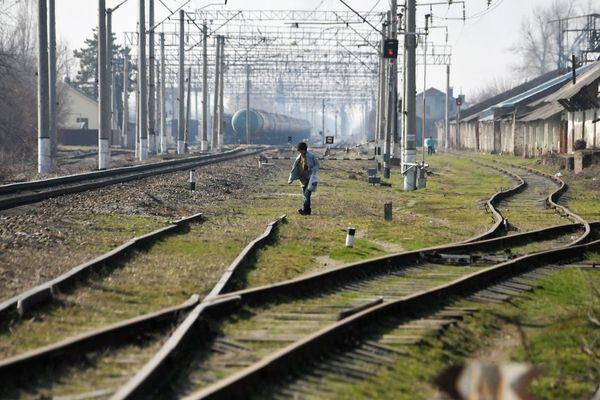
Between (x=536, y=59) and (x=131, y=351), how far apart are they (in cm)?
13379

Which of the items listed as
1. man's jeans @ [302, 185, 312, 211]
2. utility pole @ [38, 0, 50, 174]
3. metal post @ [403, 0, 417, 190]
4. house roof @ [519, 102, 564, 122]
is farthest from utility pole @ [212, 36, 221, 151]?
man's jeans @ [302, 185, 312, 211]

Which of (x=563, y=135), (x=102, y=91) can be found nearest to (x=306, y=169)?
(x=102, y=91)

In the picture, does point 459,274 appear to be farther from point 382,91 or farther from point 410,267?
point 382,91

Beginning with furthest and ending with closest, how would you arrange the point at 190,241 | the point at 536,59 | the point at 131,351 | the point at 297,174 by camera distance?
the point at 536,59, the point at 297,174, the point at 190,241, the point at 131,351

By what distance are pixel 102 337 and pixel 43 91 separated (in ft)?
84.7

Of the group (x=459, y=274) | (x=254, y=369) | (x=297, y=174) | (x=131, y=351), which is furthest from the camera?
(x=297, y=174)

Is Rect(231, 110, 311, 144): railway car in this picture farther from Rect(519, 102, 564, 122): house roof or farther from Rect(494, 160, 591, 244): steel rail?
Rect(494, 160, 591, 244): steel rail

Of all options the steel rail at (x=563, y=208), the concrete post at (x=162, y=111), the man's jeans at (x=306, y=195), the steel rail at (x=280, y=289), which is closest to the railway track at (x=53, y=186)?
the man's jeans at (x=306, y=195)

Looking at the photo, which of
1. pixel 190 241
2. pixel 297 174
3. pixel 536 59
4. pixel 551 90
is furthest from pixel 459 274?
pixel 536 59

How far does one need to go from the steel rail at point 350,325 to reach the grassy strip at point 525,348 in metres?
0.50

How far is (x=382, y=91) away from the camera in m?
52.3

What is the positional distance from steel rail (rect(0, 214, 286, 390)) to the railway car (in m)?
71.1

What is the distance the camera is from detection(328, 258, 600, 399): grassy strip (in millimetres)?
7117

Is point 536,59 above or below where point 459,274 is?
above
